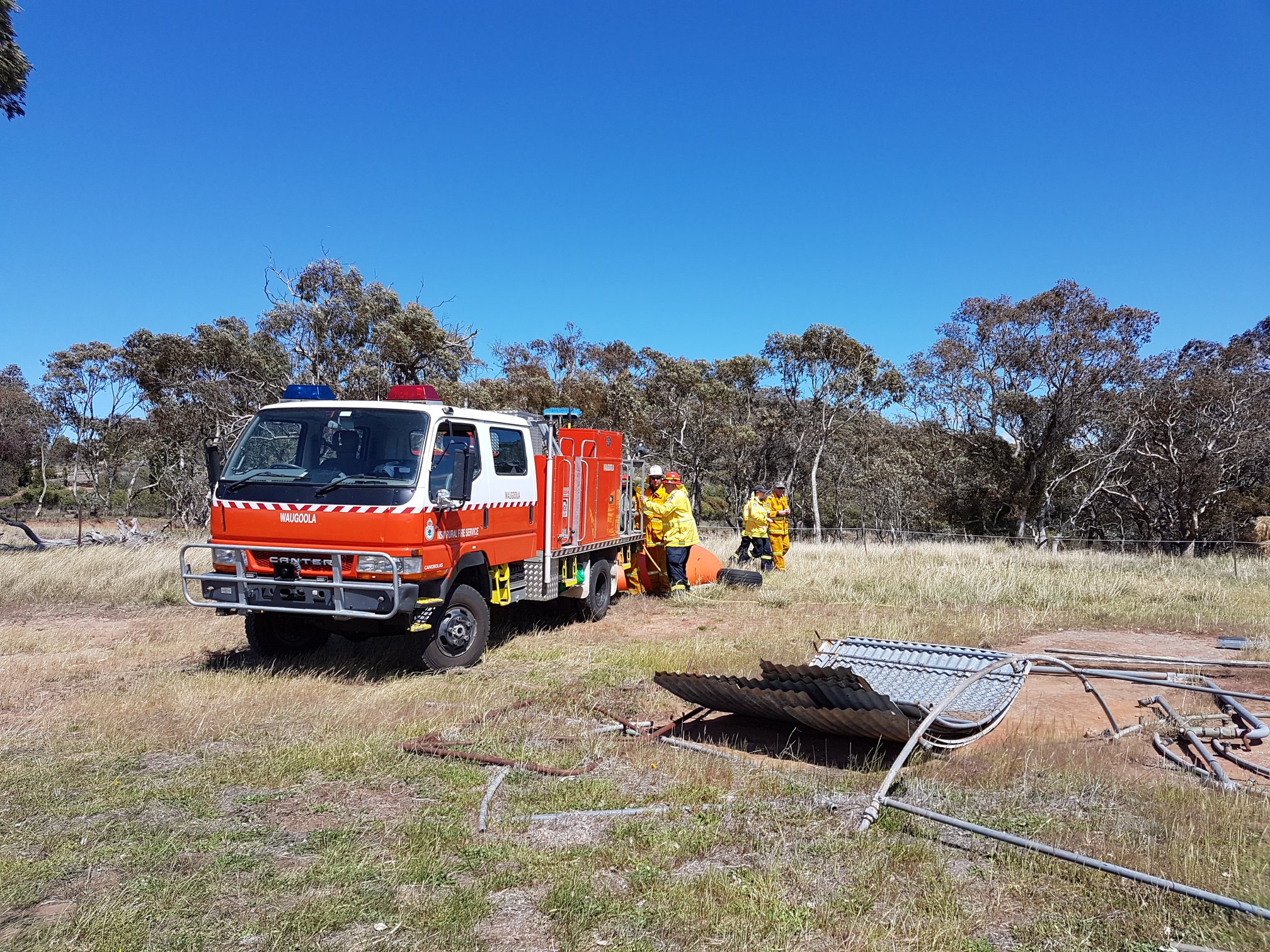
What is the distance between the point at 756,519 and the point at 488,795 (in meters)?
10.7

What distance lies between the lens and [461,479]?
7.57 metres

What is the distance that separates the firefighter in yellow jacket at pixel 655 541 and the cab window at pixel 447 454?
5.05 m

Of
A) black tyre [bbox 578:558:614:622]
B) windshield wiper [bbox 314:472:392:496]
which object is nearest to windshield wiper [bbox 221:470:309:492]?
windshield wiper [bbox 314:472:392:496]

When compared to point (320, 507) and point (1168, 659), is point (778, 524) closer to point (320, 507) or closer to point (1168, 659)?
point (1168, 659)

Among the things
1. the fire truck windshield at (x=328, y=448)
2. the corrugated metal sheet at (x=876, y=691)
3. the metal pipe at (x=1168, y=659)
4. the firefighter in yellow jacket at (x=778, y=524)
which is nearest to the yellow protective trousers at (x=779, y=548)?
the firefighter in yellow jacket at (x=778, y=524)

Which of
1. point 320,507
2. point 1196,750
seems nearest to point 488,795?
point 320,507

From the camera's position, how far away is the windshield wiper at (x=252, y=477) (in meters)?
7.37

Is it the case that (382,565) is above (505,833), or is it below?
above

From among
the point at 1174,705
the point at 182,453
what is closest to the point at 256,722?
the point at 1174,705

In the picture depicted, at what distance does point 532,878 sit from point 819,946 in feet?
3.98

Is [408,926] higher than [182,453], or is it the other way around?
[182,453]

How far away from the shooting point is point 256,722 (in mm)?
6160

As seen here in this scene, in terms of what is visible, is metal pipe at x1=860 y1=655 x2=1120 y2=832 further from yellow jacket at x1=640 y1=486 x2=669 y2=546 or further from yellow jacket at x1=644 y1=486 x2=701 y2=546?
yellow jacket at x1=640 y1=486 x2=669 y2=546

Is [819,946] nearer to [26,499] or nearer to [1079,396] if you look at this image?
[1079,396]
